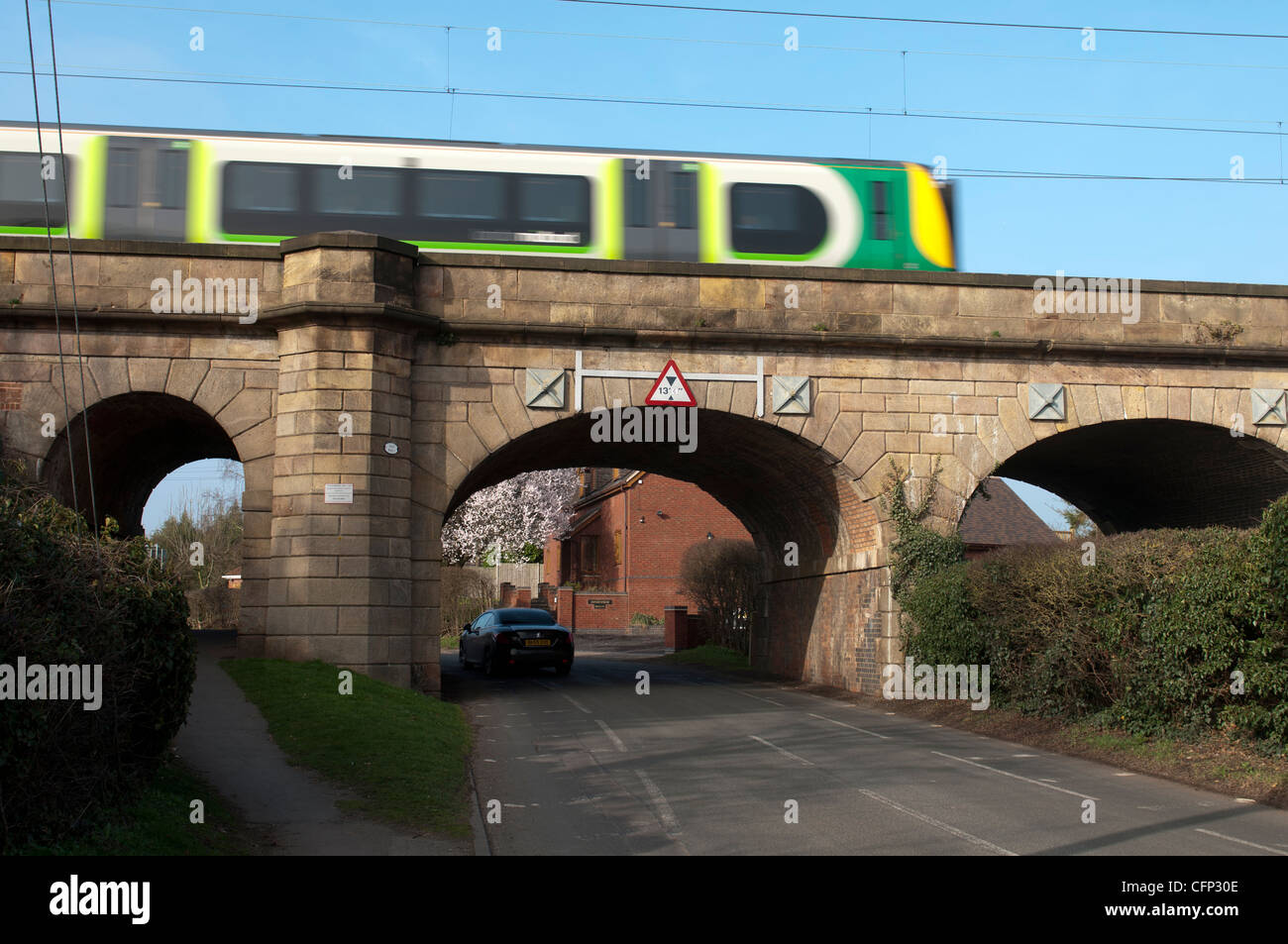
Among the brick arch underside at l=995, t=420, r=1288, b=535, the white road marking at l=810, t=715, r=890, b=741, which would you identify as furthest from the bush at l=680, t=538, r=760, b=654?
the white road marking at l=810, t=715, r=890, b=741

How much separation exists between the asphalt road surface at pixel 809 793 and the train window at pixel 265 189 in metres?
8.42

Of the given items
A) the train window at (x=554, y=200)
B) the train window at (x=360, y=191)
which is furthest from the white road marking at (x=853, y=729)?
the train window at (x=360, y=191)

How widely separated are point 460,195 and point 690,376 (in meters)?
4.68

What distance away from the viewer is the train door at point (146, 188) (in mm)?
17734

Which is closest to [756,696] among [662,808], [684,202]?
[684,202]

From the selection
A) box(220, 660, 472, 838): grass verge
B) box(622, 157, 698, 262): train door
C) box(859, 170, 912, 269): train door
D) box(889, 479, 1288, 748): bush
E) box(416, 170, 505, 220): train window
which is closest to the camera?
box(220, 660, 472, 838): grass verge

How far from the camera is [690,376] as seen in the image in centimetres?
1791

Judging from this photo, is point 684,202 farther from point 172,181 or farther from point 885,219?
point 172,181

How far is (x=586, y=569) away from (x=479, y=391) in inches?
1408

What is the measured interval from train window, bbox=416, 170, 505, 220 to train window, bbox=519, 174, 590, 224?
0.38 meters

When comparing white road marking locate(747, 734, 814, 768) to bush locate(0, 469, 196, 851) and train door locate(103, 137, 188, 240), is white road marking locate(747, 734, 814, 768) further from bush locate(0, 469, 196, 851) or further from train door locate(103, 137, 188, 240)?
train door locate(103, 137, 188, 240)

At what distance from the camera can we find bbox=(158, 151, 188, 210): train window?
17.9 metres

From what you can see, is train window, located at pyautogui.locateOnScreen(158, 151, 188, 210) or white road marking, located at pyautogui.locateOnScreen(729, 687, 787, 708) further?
train window, located at pyautogui.locateOnScreen(158, 151, 188, 210)
